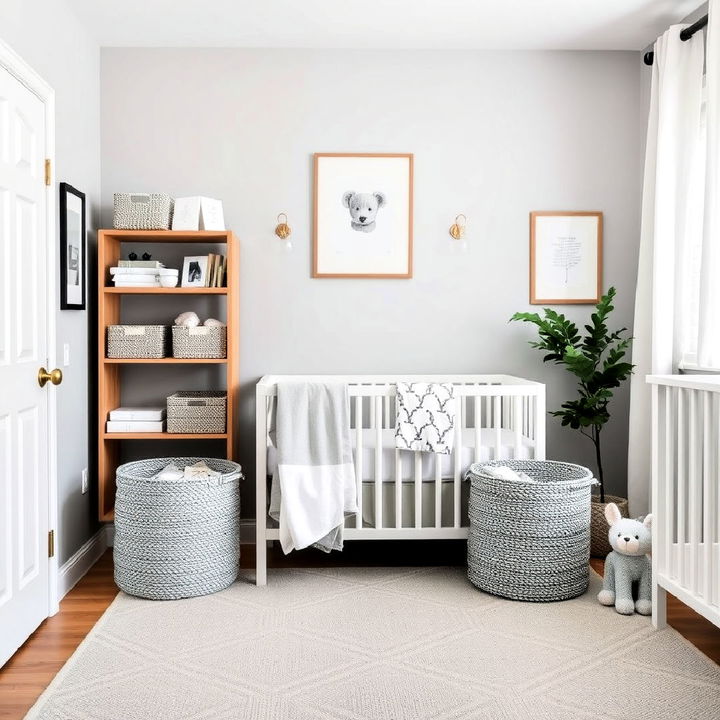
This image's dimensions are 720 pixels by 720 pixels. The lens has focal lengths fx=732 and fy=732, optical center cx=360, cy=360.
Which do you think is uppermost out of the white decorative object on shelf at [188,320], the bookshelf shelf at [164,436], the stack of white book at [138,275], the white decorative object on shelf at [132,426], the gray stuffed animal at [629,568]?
the stack of white book at [138,275]

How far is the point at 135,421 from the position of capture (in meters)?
Result: 3.27

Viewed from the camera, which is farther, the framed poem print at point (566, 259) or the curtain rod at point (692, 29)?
the framed poem print at point (566, 259)

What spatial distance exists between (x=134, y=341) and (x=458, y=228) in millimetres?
1625

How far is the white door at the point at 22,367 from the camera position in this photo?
220 centimetres

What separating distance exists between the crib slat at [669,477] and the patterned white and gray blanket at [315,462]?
45.4 inches

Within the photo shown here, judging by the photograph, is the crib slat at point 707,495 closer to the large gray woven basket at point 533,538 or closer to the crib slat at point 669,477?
Answer: the crib slat at point 669,477

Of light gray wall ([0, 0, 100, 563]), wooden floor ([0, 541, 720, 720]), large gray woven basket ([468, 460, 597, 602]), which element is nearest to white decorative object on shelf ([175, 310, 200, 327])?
light gray wall ([0, 0, 100, 563])

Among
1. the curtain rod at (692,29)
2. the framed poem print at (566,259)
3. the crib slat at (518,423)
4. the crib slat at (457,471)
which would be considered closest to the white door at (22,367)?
the crib slat at (457,471)

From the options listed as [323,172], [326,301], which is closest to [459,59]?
[323,172]

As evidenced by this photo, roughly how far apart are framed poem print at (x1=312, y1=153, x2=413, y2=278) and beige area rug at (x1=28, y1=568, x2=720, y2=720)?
1.55 m

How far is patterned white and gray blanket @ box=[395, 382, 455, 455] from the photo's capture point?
2.94 metres

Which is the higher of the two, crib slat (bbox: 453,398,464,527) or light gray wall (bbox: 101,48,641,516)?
light gray wall (bbox: 101,48,641,516)

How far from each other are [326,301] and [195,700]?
2069 mm

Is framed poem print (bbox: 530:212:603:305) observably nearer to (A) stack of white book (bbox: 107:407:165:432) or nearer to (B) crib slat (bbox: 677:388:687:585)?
(B) crib slat (bbox: 677:388:687:585)
